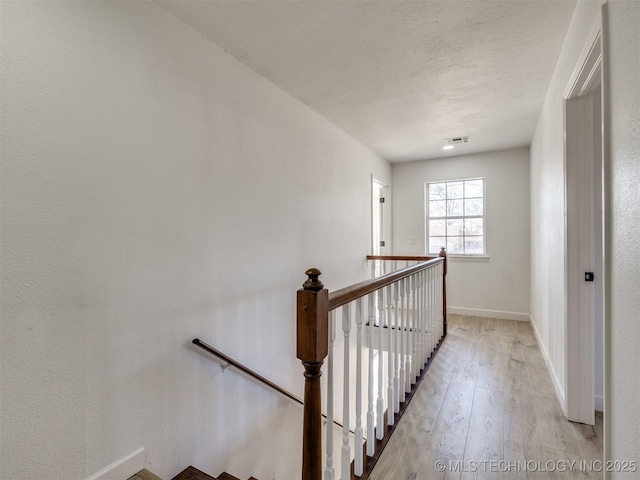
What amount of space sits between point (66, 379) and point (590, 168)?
2940 millimetres

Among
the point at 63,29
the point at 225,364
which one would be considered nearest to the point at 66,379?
the point at 225,364

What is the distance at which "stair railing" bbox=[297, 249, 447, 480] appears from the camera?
110 cm

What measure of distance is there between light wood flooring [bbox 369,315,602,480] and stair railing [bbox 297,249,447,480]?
12 cm

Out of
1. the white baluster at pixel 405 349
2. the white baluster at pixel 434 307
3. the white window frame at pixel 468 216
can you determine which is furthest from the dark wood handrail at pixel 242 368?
the white window frame at pixel 468 216

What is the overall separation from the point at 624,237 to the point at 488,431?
145 centimetres

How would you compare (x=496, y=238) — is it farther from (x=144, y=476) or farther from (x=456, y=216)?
(x=144, y=476)

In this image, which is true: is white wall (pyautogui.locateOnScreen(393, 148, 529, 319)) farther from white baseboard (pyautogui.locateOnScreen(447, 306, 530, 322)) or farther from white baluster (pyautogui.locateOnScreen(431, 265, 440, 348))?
white baluster (pyautogui.locateOnScreen(431, 265, 440, 348))

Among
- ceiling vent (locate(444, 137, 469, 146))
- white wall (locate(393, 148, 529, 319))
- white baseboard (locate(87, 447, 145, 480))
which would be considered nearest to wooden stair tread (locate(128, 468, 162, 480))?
white baseboard (locate(87, 447, 145, 480))

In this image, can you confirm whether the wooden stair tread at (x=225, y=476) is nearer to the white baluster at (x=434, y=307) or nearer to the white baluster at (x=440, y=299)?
the white baluster at (x=434, y=307)

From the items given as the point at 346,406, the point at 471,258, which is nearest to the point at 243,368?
the point at 346,406

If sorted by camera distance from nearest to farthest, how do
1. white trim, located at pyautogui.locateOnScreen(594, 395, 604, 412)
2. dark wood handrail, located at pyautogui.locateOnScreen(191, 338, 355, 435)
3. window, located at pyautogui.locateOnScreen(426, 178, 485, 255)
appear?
dark wood handrail, located at pyautogui.locateOnScreen(191, 338, 355, 435) → white trim, located at pyautogui.locateOnScreen(594, 395, 604, 412) → window, located at pyautogui.locateOnScreen(426, 178, 485, 255)

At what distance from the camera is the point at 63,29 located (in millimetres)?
1306

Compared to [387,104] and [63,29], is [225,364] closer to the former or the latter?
[63,29]

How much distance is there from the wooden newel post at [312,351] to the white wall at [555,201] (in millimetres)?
1671
